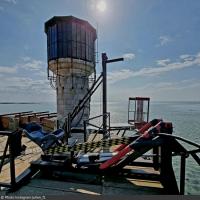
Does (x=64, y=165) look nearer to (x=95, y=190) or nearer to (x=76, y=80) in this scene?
(x=95, y=190)

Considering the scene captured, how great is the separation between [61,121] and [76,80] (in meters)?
3.06

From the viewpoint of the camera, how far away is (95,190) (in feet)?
11.5

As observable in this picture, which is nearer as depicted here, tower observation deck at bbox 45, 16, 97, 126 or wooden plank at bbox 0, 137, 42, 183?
wooden plank at bbox 0, 137, 42, 183

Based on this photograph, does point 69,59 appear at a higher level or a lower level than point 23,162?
higher

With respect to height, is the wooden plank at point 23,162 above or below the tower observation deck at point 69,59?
below

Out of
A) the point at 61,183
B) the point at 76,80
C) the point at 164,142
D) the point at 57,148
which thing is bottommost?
the point at 61,183

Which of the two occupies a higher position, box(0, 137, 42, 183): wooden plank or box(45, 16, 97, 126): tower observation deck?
box(45, 16, 97, 126): tower observation deck

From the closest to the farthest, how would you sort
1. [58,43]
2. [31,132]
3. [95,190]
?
[95,190] < [31,132] < [58,43]

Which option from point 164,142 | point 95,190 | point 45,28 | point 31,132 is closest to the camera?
point 164,142

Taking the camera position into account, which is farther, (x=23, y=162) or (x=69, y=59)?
(x=69, y=59)

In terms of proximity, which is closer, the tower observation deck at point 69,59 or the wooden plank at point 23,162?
the wooden plank at point 23,162

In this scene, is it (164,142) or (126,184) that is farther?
(126,184)

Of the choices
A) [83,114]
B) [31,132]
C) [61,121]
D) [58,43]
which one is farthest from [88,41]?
[31,132]

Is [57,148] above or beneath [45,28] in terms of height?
beneath
